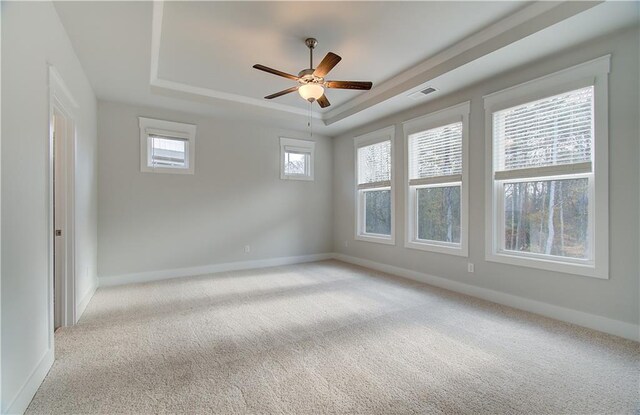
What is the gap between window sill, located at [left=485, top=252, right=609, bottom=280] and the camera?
2766 mm

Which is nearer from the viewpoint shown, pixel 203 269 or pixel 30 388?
pixel 30 388

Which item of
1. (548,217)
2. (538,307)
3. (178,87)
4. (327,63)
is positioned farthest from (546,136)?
(178,87)

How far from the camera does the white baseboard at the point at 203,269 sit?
437 centimetres

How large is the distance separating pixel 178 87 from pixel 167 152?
3.63 feet

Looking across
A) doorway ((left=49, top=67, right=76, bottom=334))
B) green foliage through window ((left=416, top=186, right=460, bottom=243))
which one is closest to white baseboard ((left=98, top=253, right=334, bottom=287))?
doorway ((left=49, top=67, right=76, bottom=334))

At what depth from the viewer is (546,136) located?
3172 mm

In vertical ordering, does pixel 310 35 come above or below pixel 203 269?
above

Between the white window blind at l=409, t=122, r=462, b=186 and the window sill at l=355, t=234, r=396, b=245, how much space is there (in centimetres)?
106

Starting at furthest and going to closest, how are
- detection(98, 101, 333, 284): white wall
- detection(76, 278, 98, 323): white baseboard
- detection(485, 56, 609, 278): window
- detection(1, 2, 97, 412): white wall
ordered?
1. detection(98, 101, 333, 284): white wall
2. detection(76, 278, 98, 323): white baseboard
3. detection(485, 56, 609, 278): window
4. detection(1, 2, 97, 412): white wall

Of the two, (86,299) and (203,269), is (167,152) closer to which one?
(203,269)

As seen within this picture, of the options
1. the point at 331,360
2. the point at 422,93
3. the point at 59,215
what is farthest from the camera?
the point at 422,93

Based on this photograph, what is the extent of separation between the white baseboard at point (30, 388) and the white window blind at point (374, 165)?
473 cm

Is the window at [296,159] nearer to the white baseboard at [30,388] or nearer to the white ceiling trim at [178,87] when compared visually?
the white ceiling trim at [178,87]

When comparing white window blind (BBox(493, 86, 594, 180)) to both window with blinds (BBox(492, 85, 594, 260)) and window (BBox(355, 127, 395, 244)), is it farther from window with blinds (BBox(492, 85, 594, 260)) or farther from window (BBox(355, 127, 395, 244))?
window (BBox(355, 127, 395, 244))
